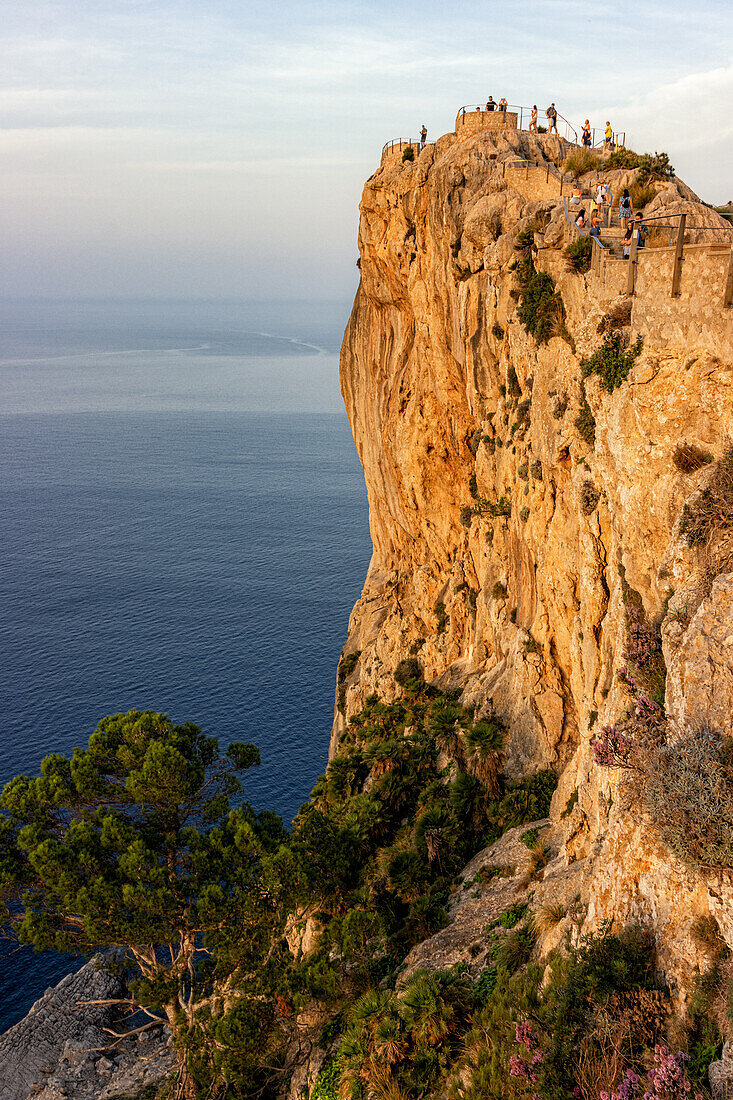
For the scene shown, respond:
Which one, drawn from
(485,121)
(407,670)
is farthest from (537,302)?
(407,670)

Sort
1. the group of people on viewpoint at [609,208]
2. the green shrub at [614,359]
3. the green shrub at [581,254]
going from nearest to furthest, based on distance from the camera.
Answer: the green shrub at [614,359], the group of people on viewpoint at [609,208], the green shrub at [581,254]

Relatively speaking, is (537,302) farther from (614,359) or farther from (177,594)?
(177,594)

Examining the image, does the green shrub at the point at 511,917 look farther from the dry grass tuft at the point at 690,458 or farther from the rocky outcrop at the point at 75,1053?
the rocky outcrop at the point at 75,1053

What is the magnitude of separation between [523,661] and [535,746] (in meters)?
2.92

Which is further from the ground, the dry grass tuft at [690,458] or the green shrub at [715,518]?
the dry grass tuft at [690,458]

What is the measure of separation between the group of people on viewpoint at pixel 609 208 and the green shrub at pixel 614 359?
A: 210cm

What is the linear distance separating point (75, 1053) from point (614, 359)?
117 ft

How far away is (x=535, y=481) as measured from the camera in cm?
2405

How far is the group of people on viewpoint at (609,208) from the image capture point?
17578 mm

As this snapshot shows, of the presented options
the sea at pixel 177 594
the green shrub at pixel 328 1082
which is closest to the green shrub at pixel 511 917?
the green shrub at pixel 328 1082

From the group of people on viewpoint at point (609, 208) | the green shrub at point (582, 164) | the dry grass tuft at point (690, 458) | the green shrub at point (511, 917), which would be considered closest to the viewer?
the dry grass tuft at point (690, 458)

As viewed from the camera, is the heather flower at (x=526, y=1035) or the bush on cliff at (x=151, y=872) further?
the bush on cliff at (x=151, y=872)

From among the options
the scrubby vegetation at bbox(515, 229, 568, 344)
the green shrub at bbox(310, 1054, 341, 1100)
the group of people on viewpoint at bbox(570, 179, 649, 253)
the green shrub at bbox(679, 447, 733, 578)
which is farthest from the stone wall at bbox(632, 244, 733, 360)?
the green shrub at bbox(310, 1054, 341, 1100)

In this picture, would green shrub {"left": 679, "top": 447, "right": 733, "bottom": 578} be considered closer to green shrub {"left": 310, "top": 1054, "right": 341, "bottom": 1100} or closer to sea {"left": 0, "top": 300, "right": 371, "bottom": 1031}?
green shrub {"left": 310, "top": 1054, "right": 341, "bottom": 1100}
